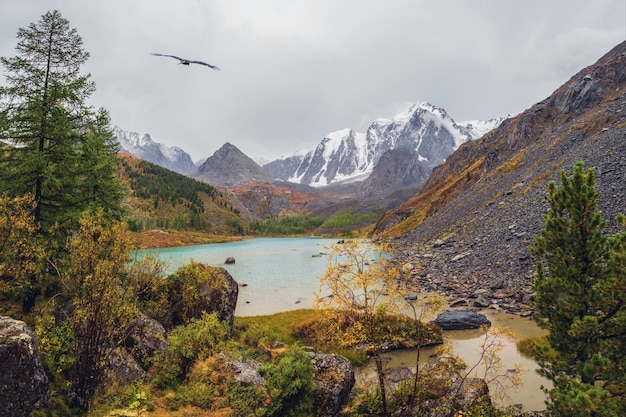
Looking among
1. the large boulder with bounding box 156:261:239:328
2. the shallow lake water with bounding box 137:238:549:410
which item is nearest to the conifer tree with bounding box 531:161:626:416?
the shallow lake water with bounding box 137:238:549:410

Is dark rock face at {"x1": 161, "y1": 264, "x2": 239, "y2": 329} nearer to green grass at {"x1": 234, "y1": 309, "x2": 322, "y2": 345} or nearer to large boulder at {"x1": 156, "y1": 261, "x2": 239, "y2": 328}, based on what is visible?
large boulder at {"x1": 156, "y1": 261, "x2": 239, "y2": 328}

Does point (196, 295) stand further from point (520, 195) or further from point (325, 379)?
point (520, 195)

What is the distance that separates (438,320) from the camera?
30.6 m

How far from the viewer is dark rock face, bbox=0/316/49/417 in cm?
970

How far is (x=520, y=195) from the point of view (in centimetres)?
6675

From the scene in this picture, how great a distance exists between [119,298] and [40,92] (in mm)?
17127

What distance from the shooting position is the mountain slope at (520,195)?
42094 mm

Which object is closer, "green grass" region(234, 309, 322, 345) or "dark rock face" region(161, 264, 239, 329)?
"dark rock face" region(161, 264, 239, 329)

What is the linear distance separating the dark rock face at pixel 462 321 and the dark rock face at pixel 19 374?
94.3 ft

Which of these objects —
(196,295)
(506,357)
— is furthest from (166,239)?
(506,357)

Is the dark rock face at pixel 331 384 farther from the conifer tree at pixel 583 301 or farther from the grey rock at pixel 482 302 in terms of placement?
the grey rock at pixel 482 302

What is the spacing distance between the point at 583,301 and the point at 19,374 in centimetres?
1963

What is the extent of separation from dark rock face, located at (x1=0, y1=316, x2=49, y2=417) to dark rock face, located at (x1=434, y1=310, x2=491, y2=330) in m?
28.8

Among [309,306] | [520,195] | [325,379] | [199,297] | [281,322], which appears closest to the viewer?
[325,379]
